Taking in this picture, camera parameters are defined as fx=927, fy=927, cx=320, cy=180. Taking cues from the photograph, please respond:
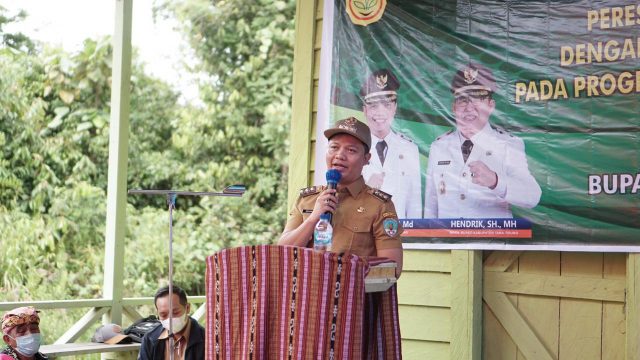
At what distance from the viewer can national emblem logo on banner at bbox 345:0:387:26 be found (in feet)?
15.8

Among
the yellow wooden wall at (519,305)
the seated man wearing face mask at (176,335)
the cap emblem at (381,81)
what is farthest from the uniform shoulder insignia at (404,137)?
the seated man wearing face mask at (176,335)

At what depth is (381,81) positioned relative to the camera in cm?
477

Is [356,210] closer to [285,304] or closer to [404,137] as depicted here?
[285,304]

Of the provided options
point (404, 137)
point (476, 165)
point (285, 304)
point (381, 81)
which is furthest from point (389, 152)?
point (285, 304)

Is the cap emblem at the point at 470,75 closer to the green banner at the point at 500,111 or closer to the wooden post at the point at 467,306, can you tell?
the green banner at the point at 500,111

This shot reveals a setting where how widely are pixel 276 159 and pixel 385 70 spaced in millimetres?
7759

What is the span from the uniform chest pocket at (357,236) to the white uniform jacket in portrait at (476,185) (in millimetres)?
1282

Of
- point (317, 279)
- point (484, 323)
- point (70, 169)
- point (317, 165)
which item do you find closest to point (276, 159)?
point (70, 169)

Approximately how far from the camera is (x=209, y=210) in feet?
40.1

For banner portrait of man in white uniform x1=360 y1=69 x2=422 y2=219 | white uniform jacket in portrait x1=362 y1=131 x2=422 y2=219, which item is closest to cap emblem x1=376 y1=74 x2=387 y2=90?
banner portrait of man in white uniform x1=360 y1=69 x2=422 y2=219

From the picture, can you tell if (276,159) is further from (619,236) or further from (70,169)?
(619,236)

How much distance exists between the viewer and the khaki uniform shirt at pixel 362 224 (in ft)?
10.4

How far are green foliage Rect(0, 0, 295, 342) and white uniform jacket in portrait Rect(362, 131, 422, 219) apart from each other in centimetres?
652

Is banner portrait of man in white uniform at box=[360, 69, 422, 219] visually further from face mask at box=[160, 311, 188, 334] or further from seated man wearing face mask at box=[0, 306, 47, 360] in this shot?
seated man wearing face mask at box=[0, 306, 47, 360]
